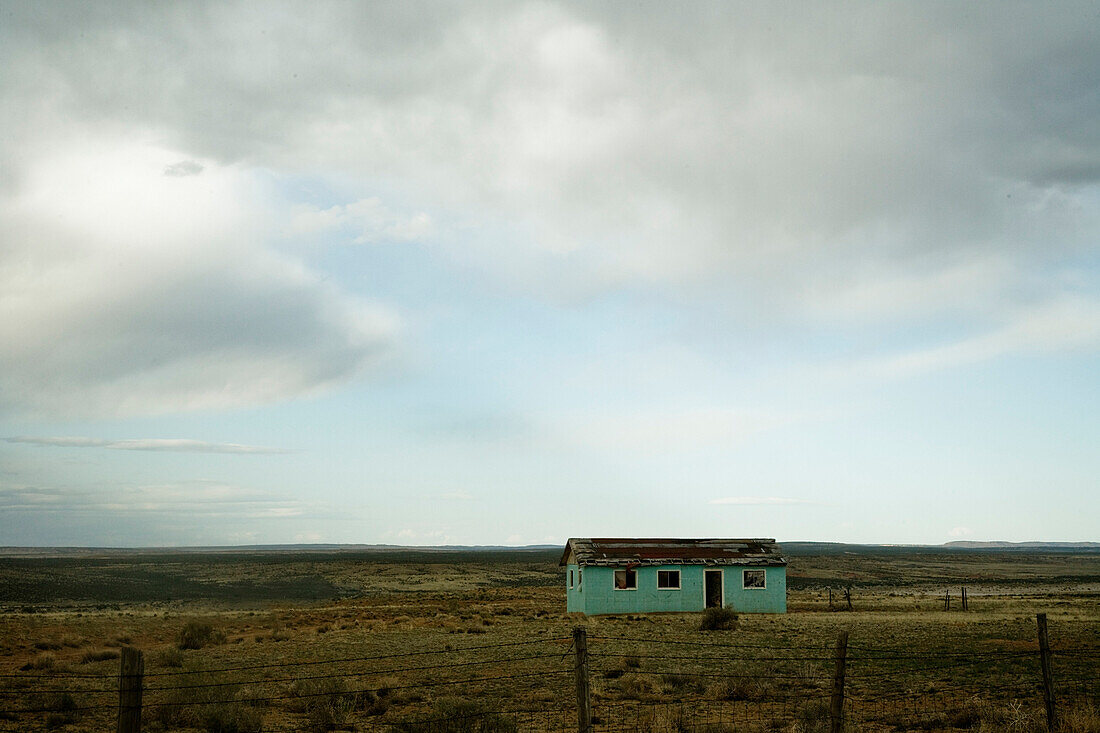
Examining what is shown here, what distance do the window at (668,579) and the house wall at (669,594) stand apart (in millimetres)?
146

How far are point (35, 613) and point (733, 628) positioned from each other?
34.2m

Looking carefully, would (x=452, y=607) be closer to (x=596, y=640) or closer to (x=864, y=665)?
(x=596, y=640)

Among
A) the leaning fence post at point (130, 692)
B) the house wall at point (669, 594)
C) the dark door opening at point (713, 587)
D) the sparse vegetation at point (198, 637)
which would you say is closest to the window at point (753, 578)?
the house wall at point (669, 594)

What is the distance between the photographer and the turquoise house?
36.3 meters

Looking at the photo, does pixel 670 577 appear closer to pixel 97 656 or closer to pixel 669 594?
pixel 669 594

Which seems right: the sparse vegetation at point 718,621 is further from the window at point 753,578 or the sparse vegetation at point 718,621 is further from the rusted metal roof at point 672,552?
the window at point 753,578

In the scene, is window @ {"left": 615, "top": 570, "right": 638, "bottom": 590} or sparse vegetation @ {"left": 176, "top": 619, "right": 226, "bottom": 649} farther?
window @ {"left": 615, "top": 570, "right": 638, "bottom": 590}

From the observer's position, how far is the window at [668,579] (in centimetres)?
3700

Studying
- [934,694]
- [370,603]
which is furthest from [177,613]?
[934,694]

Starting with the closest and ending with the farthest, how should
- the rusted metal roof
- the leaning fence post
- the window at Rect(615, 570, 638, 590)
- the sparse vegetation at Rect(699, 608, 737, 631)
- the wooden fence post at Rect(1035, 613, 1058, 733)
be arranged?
1. the leaning fence post
2. the wooden fence post at Rect(1035, 613, 1058, 733)
3. the sparse vegetation at Rect(699, 608, 737, 631)
4. the window at Rect(615, 570, 638, 590)
5. the rusted metal roof

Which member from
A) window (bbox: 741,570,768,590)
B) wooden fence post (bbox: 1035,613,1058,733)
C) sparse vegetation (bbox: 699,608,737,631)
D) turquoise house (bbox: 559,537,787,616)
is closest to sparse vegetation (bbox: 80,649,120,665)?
turquoise house (bbox: 559,537,787,616)

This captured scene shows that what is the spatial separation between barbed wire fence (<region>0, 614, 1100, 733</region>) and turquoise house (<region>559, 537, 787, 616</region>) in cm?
1378

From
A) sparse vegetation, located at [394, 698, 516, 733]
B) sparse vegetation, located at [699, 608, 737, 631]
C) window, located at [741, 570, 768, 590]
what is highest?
sparse vegetation, located at [394, 698, 516, 733]

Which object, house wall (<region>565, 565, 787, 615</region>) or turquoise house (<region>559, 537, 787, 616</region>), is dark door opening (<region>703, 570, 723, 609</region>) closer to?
turquoise house (<region>559, 537, 787, 616</region>)
